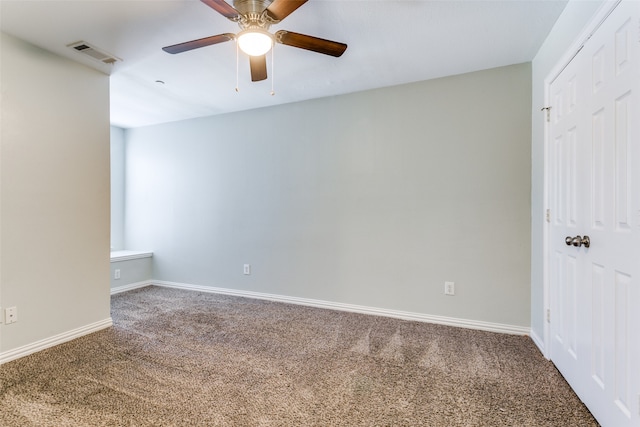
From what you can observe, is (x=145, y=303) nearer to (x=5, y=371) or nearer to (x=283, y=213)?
(x=5, y=371)

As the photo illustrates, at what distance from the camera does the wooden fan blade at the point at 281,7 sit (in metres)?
1.51

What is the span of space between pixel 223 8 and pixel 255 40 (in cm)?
21

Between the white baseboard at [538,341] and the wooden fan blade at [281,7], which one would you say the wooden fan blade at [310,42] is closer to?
the wooden fan blade at [281,7]

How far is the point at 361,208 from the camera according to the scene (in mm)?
3281

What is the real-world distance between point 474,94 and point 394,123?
76 centimetres

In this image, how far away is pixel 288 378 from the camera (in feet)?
6.49

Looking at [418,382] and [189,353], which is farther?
[189,353]

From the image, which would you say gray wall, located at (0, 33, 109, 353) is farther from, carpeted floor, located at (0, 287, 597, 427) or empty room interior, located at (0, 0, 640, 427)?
carpeted floor, located at (0, 287, 597, 427)

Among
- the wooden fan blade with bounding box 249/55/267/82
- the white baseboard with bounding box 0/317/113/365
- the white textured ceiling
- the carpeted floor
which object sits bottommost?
the carpeted floor


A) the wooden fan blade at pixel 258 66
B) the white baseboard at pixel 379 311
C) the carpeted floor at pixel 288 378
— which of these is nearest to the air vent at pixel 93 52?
the wooden fan blade at pixel 258 66

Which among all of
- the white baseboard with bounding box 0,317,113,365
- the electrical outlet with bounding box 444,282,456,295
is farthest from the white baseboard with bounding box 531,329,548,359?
the white baseboard with bounding box 0,317,113,365

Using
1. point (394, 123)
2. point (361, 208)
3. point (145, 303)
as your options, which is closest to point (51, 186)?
point (145, 303)

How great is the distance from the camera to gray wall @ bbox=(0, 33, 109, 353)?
223 cm

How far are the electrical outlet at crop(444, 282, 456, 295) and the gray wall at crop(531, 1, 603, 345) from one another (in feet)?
2.05
